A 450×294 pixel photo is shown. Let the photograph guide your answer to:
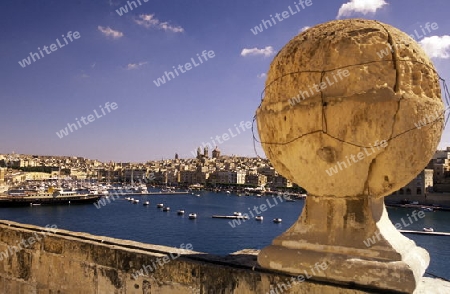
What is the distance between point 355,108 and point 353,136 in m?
0.15

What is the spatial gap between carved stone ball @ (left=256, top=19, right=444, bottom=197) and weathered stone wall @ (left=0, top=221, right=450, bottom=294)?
0.62 meters

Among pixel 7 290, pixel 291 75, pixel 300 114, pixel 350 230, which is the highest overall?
pixel 291 75

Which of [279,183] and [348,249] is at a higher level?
[348,249]

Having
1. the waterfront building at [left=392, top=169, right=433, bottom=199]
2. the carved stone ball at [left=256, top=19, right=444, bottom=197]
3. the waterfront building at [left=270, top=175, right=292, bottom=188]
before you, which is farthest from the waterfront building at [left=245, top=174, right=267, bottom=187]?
the carved stone ball at [left=256, top=19, right=444, bottom=197]

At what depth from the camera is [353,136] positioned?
2105 millimetres

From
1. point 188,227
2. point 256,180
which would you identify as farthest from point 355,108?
point 256,180

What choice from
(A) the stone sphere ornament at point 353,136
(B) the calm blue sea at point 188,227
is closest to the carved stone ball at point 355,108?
(A) the stone sphere ornament at point 353,136

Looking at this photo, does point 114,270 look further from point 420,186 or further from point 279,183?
point 279,183

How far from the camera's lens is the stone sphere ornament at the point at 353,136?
2.07 meters

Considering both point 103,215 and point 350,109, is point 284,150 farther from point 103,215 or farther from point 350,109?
point 103,215

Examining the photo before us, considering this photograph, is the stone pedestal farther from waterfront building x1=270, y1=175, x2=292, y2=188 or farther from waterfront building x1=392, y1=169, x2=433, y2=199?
waterfront building x1=270, y1=175, x2=292, y2=188

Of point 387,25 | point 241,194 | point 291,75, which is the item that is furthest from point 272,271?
point 241,194

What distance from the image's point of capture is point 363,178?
7.28 ft

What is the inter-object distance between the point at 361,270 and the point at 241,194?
→ 345ft
